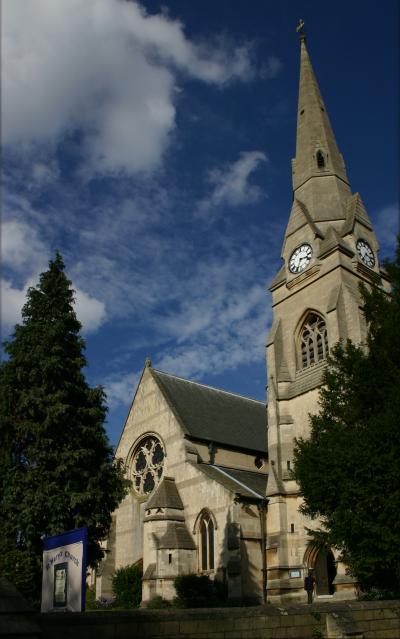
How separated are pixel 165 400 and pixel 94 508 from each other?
12271 millimetres

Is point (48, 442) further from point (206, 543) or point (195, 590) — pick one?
point (206, 543)

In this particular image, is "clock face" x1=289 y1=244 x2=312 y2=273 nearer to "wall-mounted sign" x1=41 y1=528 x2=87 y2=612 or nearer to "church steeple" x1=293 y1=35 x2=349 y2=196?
"church steeple" x1=293 y1=35 x2=349 y2=196

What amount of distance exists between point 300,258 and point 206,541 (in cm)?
1618

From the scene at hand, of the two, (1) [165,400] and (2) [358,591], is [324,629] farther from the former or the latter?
(1) [165,400]

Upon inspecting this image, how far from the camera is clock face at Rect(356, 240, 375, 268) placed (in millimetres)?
30733

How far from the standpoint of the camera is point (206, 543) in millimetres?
27219

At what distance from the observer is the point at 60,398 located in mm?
21500

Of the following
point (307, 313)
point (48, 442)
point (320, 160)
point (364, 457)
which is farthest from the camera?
point (320, 160)

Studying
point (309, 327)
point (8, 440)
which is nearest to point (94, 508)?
point (8, 440)

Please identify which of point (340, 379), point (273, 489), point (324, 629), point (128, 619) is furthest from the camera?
point (273, 489)

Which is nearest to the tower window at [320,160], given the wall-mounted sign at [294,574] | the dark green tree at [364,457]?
the dark green tree at [364,457]

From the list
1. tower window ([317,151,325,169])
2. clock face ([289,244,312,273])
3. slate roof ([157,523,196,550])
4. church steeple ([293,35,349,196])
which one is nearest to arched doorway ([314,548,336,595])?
slate roof ([157,523,196,550])

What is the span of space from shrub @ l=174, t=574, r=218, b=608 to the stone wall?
15.2 m

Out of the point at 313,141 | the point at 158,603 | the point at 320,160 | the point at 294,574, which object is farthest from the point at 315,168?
the point at 158,603
